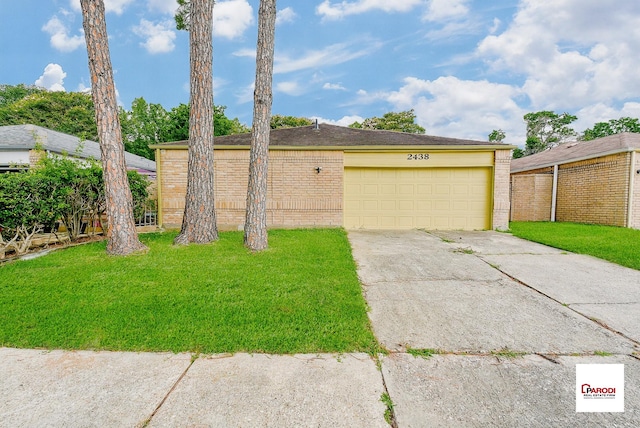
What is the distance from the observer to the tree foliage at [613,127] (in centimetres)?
2836

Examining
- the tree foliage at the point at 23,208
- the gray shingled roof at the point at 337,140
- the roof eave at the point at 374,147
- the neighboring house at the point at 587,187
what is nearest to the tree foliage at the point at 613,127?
the neighboring house at the point at 587,187

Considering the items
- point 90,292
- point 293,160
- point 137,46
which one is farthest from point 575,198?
point 137,46

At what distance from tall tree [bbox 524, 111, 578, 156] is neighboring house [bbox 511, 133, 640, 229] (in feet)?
78.4

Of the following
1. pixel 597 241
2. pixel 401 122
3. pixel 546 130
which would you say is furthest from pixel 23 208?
pixel 546 130

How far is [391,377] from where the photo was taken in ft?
6.84

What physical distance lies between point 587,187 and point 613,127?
28751 millimetres

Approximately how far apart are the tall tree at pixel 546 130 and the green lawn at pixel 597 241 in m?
28.2

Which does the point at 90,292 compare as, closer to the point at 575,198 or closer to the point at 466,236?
the point at 466,236

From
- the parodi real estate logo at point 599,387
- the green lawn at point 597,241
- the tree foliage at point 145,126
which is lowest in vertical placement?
the parodi real estate logo at point 599,387

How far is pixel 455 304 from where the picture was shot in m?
3.42

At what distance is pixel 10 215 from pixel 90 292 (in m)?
3.29

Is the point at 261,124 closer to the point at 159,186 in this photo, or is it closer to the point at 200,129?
the point at 200,129

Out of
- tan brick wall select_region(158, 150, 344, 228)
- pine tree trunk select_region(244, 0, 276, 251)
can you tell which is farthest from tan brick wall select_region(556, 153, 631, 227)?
pine tree trunk select_region(244, 0, 276, 251)

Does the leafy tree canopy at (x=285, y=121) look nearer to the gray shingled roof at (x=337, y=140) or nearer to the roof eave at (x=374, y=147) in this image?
the gray shingled roof at (x=337, y=140)
